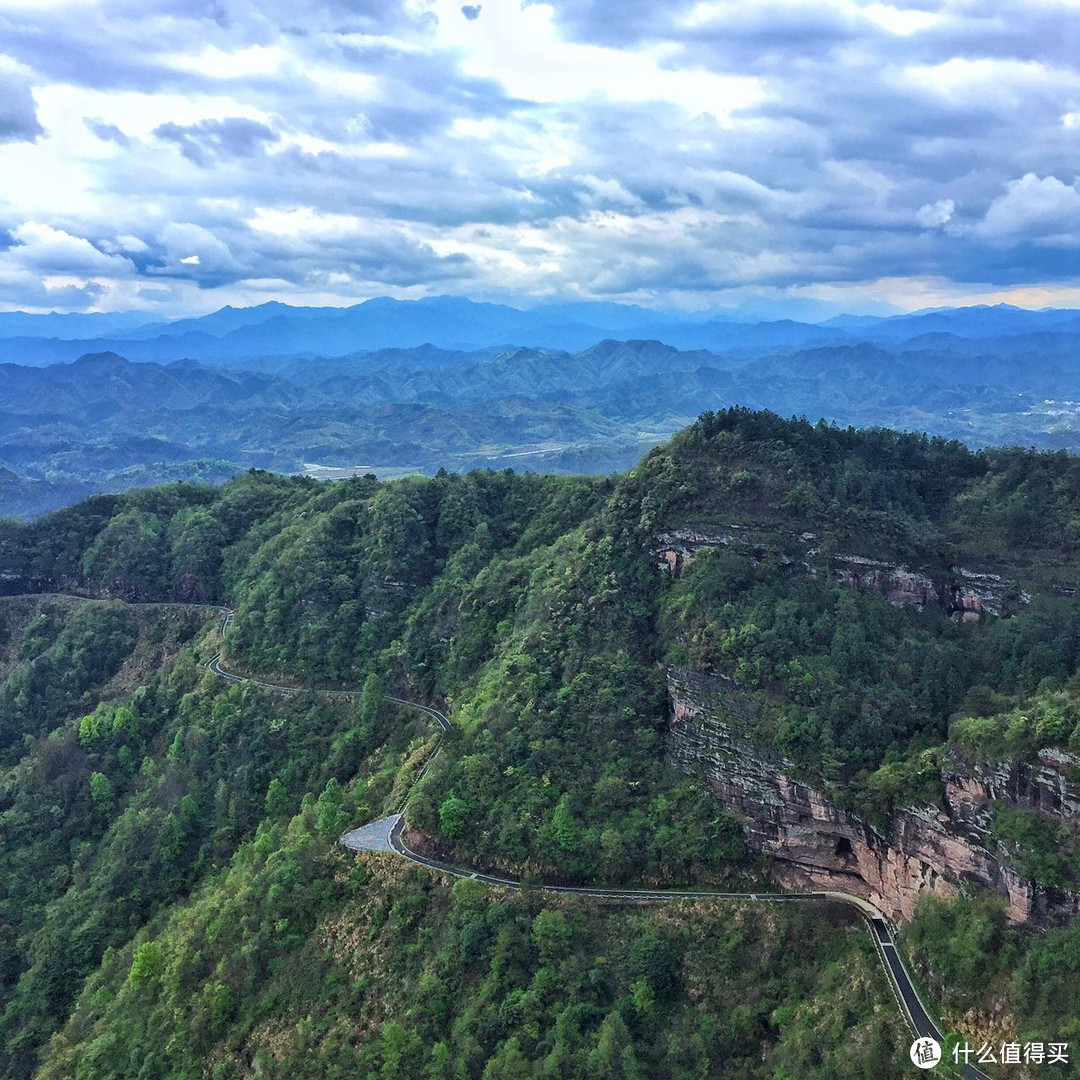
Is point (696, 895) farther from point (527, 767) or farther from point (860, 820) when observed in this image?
point (527, 767)

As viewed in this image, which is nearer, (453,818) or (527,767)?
(453,818)

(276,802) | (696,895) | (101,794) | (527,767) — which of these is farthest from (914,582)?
(101,794)

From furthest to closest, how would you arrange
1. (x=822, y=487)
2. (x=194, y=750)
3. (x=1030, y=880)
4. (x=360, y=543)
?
1. (x=360, y=543)
2. (x=194, y=750)
3. (x=822, y=487)
4. (x=1030, y=880)

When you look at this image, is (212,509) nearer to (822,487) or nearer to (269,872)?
(269,872)

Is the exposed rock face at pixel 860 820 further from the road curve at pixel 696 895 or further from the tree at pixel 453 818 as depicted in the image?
the tree at pixel 453 818

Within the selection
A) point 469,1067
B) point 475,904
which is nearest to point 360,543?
point 475,904

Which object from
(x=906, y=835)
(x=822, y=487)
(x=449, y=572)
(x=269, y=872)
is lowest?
(x=269, y=872)
